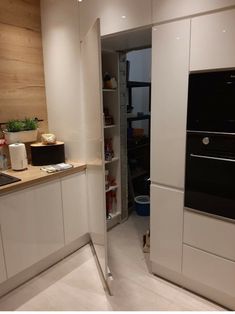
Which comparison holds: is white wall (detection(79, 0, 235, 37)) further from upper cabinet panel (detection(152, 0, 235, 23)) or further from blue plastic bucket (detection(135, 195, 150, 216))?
blue plastic bucket (detection(135, 195, 150, 216))

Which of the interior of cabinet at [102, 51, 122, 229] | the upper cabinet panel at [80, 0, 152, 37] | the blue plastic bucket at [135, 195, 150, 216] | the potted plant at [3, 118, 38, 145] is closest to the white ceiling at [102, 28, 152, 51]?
the upper cabinet panel at [80, 0, 152, 37]

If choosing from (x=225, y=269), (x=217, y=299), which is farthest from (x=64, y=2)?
(x=217, y=299)

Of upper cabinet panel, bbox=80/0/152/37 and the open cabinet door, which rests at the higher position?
upper cabinet panel, bbox=80/0/152/37

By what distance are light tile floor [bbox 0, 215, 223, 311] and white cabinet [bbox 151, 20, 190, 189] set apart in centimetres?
83

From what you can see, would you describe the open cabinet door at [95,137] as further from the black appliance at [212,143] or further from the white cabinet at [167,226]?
the black appliance at [212,143]

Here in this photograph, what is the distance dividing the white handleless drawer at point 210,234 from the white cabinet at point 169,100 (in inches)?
Answer: 10.1

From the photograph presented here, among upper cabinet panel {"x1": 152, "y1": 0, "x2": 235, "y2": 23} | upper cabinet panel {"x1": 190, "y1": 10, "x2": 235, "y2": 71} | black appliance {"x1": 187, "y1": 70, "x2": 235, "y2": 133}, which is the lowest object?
black appliance {"x1": 187, "y1": 70, "x2": 235, "y2": 133}

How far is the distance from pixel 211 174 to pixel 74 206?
127 cm

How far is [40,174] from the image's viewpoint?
2.10 meters

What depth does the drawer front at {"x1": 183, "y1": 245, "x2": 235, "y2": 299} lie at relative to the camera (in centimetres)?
173

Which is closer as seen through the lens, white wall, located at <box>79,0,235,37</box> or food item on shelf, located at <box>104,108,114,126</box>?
white wall, located at <box>79,0,235,37</box>

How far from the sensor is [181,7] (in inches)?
63.0

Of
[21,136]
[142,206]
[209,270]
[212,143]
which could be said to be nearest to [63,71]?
[21,136]

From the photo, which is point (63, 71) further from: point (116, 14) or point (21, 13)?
point (116, 14)
